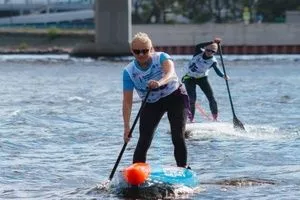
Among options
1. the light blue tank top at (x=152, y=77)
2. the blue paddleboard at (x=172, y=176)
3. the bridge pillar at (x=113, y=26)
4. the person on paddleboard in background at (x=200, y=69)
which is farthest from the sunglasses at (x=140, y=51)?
the bridge pillar at (x=113, y=26)

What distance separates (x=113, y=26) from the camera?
285 feet

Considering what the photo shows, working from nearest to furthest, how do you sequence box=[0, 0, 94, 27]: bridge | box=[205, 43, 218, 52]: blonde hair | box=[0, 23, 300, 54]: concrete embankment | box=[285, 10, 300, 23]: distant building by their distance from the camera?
box=[205, 43, 218, 52]: blonde hair → box=[0, 23, 300, 54]: concrete embankment → box=[285, 10, 300, 23]: distant building → box=[0, 0, 94, 27]: bridge

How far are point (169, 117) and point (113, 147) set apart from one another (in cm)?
667

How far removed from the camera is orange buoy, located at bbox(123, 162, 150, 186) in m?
13.2

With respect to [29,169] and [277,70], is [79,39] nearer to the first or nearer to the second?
[277,70]

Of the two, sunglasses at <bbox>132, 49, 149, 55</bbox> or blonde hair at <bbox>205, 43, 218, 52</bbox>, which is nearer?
sunglasses at <bbox>132, 49, 149, 55</bbox>

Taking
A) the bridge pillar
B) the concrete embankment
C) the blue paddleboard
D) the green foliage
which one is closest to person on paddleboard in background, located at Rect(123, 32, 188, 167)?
the blue paddleboard

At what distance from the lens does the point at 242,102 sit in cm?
3494

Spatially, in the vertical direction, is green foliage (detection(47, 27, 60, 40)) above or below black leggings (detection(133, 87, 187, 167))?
below

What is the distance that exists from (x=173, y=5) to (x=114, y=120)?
101 meters

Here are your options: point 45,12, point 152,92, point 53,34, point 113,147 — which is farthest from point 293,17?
point 152,92

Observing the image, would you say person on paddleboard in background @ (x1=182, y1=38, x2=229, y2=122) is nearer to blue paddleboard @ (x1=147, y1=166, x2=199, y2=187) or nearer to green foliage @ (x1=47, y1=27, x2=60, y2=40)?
blue paddleboard @ (x1=147, y1=166, x2=199, y2=187)

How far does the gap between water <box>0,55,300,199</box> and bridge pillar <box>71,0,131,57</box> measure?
46517 millimetres

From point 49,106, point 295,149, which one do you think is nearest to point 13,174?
point 295,149
